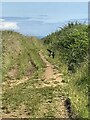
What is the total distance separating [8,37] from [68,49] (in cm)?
517

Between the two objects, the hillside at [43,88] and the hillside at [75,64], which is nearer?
the hillside at [43,88]

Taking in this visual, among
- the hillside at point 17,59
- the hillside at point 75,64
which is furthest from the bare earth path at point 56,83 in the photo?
the hillside at point 17,59

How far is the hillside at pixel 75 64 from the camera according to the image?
9613mm

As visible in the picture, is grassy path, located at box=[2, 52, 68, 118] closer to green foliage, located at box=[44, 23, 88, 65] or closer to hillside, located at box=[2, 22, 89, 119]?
hillside, located at box=[2, 22, 89, 119]

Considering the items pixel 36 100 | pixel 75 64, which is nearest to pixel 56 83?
pixel 36 100

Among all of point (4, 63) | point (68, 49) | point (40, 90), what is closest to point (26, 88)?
point (40, 90)

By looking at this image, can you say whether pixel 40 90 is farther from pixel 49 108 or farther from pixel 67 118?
pixel 67 118

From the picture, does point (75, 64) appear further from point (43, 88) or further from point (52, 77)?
point (43, 88)

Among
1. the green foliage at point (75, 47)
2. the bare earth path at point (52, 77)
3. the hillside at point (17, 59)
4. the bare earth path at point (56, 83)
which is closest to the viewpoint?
the bare earth path at point (56, 83)

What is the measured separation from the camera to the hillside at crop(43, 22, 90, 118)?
9613 millimetres

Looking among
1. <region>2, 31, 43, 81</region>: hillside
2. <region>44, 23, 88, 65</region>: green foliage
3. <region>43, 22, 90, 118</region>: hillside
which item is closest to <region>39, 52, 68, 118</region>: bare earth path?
<region>43, 22, 90, 118</region>: hillside

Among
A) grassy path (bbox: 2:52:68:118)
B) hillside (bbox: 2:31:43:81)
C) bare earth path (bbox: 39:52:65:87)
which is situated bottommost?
grassy path (bbox: 2:52:68:118)

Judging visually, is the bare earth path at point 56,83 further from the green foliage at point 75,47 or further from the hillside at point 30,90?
the green foliage at point 75,47

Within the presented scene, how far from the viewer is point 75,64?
68.2 feet
